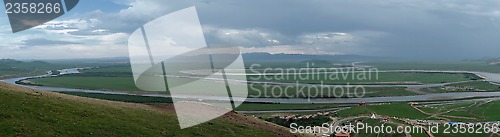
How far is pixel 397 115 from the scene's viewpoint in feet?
304

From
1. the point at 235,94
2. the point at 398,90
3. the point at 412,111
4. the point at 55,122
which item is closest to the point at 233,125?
the point at 55,122

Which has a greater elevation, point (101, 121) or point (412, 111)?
point (101, 121)

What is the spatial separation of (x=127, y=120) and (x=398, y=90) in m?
154

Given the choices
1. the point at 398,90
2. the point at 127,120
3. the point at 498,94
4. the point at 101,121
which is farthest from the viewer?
the point at 398,90

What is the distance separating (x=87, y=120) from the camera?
33.2 meters

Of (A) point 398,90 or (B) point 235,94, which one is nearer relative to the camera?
(B) point 235,94

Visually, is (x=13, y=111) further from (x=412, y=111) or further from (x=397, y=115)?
(x=412, y=111)

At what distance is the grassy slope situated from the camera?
29.5m

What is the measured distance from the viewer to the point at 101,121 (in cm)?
3391

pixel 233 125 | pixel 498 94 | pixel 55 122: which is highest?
pixel 55 122

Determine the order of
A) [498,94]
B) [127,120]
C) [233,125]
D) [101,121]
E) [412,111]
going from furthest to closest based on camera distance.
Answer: [498,94]
[412,111]
[233,125]
[127,120]
[101,121]

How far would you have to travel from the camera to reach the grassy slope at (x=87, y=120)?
2955 centimetres

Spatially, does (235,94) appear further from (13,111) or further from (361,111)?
(13,111)

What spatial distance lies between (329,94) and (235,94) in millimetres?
37518
